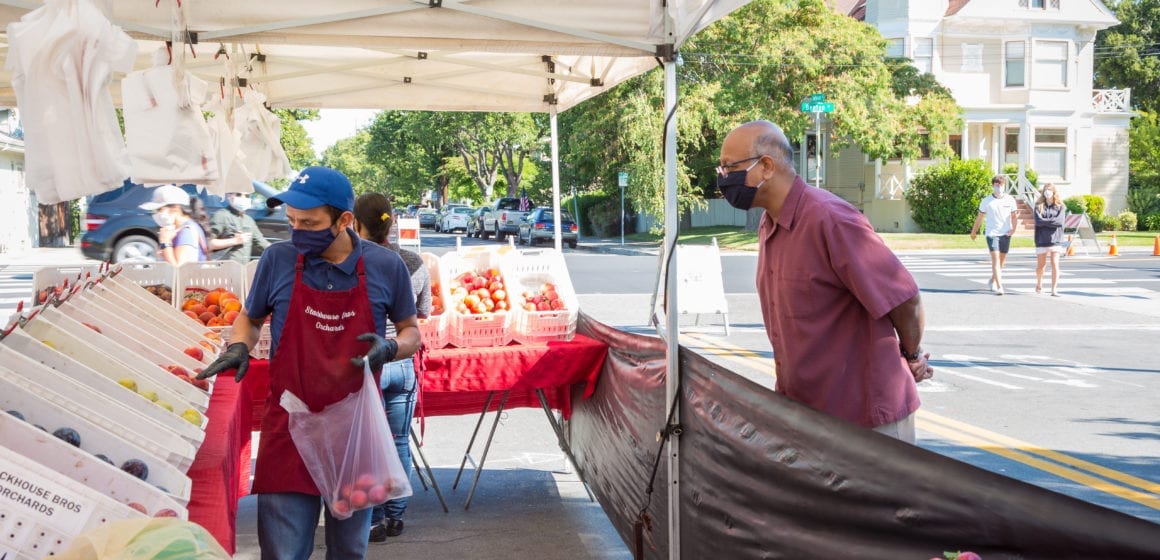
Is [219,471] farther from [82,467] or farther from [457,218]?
[457,218]

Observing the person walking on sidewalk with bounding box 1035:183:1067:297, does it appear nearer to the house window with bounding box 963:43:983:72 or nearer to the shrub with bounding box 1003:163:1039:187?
the shrub with bounding box 1003:163:1039:187

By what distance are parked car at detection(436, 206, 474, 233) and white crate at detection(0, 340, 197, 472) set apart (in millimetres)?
50846

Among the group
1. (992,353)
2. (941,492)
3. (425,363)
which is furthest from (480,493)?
(992,353)

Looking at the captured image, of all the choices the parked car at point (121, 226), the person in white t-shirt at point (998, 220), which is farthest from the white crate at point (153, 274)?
the person in white t-shirt at point (998, 220)

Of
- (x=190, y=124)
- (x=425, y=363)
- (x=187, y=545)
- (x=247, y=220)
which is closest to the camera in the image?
(x=187, y=545)

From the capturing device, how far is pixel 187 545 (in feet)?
7.05

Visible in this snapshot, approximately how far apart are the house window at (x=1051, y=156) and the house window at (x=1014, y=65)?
2.74 meters

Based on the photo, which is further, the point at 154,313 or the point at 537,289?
the point at 537,289

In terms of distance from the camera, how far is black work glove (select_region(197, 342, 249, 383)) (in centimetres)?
360

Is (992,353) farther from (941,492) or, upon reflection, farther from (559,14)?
(941,492)

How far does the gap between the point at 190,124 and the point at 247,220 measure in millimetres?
10065

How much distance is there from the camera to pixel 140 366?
4160 mm

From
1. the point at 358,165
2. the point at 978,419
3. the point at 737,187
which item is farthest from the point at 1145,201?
the point at 358,165

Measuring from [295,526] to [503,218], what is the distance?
39419mm
